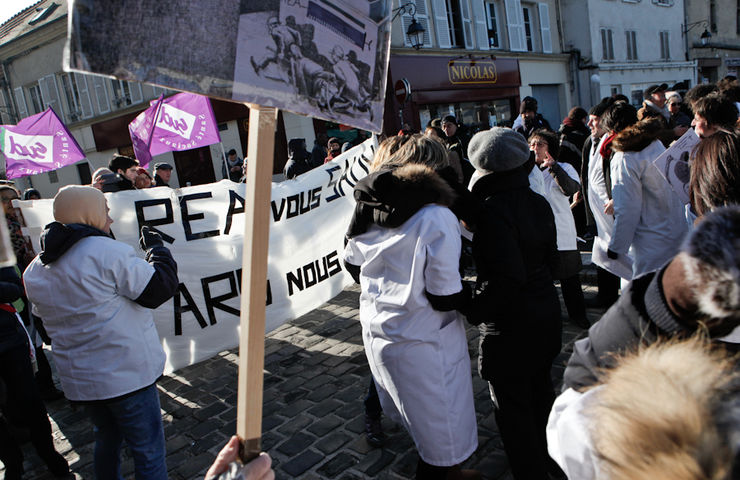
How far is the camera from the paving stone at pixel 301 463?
322 cm

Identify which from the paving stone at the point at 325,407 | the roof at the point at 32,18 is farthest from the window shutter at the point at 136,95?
the paving stone at the point at 325,407

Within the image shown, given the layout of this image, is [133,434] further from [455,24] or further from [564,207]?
[455,24]

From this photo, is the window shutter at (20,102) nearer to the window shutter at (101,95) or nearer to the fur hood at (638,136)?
the window shutter at (101,95)

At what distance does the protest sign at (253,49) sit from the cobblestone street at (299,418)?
236 centimetres

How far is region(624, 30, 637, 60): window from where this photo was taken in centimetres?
2594

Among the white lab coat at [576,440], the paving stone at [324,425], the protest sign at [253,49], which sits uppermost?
the protest sign at [253,49]

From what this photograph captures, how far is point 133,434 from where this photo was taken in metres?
2.64

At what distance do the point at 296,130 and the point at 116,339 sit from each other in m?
14.5

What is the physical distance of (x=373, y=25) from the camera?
155 cm

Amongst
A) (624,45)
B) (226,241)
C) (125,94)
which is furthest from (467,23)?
(226,241)

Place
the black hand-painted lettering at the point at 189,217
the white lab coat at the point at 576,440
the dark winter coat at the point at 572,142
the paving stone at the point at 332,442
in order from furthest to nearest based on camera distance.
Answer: the dark winter coat at the point at 572,142 → the black hand-painted lettering at the point at 189,217 → the paving stone at the point at 332,442 → the white lab coat at the point at 576,440

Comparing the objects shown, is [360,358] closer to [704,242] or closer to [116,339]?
[116,339]

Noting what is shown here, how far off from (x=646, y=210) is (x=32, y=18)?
2751 cm

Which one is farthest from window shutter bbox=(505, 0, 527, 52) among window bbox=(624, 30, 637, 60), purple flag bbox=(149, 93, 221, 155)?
purple flag bbox=(149, 93, 221, 155)
